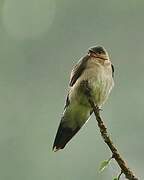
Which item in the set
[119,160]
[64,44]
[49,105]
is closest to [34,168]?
[49,105]

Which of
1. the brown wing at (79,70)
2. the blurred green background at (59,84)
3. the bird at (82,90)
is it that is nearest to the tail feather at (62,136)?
the bird at (82,90)

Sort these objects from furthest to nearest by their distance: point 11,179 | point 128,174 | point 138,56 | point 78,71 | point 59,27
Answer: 1. point 59,27
2. point 138,56
3. point 11,179
4. point 78,71
5. point 128,174

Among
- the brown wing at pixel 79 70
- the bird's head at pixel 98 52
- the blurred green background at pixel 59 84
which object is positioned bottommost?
the bird's head at pixel 98 52

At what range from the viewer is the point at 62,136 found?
4.82 meters

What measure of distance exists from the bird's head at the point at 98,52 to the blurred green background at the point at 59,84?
398cm

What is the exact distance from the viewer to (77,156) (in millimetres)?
12766

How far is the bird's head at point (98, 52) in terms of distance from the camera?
4710 mm

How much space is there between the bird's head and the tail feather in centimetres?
44

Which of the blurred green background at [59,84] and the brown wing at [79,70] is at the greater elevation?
the blurred green background at [59,84]

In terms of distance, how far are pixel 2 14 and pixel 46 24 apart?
160 centimetres

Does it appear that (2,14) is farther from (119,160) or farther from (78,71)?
Answer: (119,160)

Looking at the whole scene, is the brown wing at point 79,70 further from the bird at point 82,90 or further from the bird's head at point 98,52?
the bird's head at point 98,52

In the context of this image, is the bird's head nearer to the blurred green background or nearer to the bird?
the bird

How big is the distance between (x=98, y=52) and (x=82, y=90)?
0.30 meters
